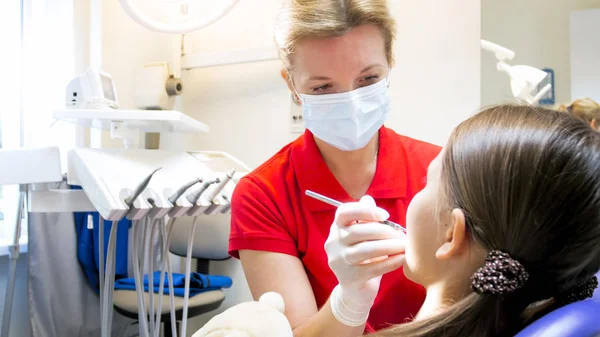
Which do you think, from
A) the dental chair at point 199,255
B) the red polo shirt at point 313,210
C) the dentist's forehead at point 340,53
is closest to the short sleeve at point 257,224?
the red polo shirt at point 313,210

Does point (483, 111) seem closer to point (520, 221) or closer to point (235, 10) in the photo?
point (520, 221)

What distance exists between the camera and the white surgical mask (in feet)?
3.65

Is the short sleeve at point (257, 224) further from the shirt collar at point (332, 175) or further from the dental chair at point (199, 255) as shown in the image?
the dental chair at point (199, 255)

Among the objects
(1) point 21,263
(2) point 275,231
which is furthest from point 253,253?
(1) point 21,263

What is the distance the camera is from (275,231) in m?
1.12

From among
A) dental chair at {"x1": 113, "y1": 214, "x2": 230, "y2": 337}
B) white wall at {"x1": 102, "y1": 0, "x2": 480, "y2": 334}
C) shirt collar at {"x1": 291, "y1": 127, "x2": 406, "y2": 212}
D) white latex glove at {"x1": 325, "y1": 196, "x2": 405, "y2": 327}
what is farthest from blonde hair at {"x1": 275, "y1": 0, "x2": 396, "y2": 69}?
dental chair at {"x1": 113, "y1": 214, "x2": 230, "y2": 337}

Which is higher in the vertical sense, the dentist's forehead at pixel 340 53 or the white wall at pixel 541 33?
the white wall at pixel 541 33

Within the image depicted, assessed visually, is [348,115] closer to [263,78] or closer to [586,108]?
[586,108]

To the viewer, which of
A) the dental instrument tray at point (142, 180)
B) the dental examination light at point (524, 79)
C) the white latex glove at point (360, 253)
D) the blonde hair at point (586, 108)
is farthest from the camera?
the dental examination light at point (524, 79)

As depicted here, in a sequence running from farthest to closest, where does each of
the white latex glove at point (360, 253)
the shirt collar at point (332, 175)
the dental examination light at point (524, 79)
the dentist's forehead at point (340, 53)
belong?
the dental examination light at point (524, 79) → the shirt collar at point (332, 175) → the dentist's forehead at point (340, 53) → the white latex glove at point (360, 253)

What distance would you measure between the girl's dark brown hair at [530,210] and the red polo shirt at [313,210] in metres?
0.43

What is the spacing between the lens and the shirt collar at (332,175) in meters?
1.14

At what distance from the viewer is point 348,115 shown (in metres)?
1.12

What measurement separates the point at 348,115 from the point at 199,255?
143 centimetres
